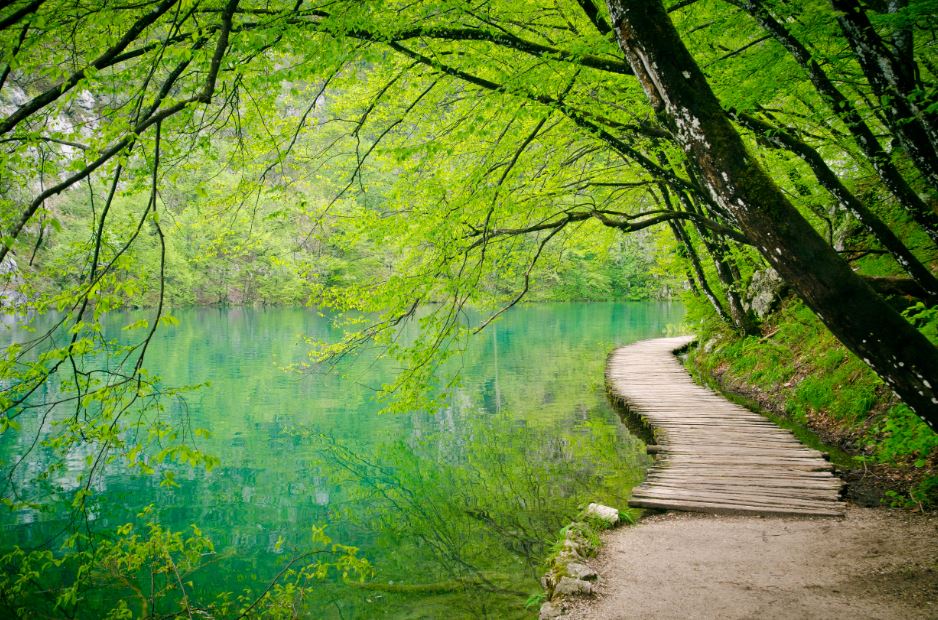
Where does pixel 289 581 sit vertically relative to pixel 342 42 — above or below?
below

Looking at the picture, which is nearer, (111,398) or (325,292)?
(111,398)

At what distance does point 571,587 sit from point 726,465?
3570 millimetres

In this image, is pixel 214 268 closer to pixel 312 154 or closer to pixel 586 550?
pixel 312 154

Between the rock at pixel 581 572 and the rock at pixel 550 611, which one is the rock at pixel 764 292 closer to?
the rock at pixel 581 572

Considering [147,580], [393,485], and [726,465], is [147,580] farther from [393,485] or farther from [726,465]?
[726,465]

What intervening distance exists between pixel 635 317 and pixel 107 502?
36.0m

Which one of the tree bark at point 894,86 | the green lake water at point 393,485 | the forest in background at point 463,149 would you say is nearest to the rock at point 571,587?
the green lake water at point 393,485

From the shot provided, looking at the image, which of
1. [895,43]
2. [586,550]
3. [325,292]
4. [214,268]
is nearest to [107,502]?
[325,292]

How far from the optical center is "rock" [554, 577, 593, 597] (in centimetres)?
430

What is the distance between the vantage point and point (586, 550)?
197 inches

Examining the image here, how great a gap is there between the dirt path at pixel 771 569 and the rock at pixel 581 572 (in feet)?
0.28

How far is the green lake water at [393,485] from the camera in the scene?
573 centimetres

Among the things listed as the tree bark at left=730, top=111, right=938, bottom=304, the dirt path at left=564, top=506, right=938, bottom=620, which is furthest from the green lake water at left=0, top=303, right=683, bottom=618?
the tree bark at left=730, top=111, right=938, bottom=304

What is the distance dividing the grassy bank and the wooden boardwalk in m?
0.50
